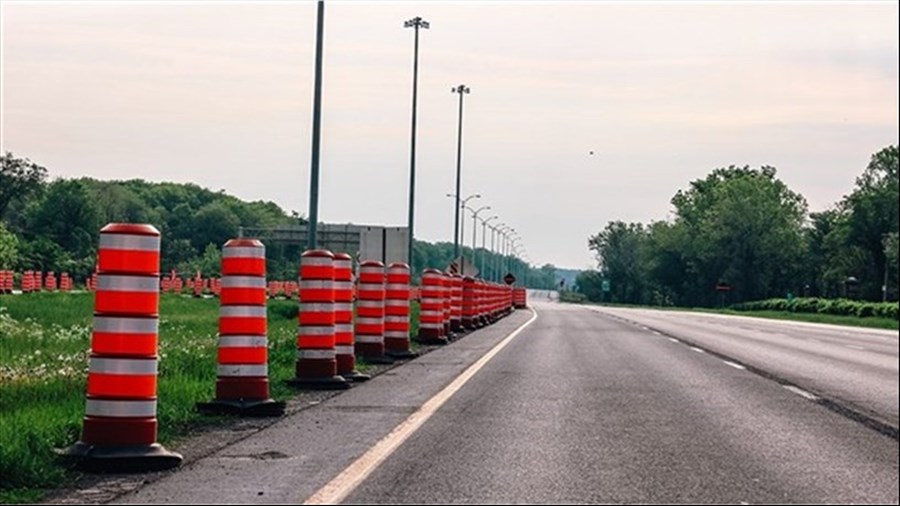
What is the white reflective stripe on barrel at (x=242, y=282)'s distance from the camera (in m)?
12.6

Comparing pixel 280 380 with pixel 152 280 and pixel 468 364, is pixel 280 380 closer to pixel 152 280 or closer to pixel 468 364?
pixel 468 364

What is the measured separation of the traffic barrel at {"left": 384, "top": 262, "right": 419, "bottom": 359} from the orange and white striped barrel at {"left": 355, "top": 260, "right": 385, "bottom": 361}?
92 cm

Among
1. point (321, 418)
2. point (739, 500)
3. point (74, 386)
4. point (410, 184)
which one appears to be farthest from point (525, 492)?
point (410, 184)

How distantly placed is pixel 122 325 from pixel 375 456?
1.94 metres

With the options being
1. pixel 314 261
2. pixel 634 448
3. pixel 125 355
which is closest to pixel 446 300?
pixel 314 261

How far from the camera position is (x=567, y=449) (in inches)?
408

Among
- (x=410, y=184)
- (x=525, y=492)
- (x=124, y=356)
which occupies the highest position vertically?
(x=410, y=184)

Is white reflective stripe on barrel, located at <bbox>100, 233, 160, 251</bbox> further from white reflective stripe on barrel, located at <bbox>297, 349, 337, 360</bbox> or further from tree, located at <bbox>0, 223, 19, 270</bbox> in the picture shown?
tree, located at <bbox>0, 223, 19, 270</bbox>

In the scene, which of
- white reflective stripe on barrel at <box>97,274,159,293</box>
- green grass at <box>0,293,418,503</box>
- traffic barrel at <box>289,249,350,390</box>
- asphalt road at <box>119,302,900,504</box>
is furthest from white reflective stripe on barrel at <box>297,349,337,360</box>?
white reflective stripe on barrel at <box>97,274,159,293</box>

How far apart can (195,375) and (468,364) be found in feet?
17.5

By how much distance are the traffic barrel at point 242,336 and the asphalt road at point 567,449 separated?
0.48 meters

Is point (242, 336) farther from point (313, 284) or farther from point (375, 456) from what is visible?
point (313, 284)

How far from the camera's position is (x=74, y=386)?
571 inches

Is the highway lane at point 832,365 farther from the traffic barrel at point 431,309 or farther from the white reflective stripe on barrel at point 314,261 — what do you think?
the white reflective stripe on barrel at point 314,261
